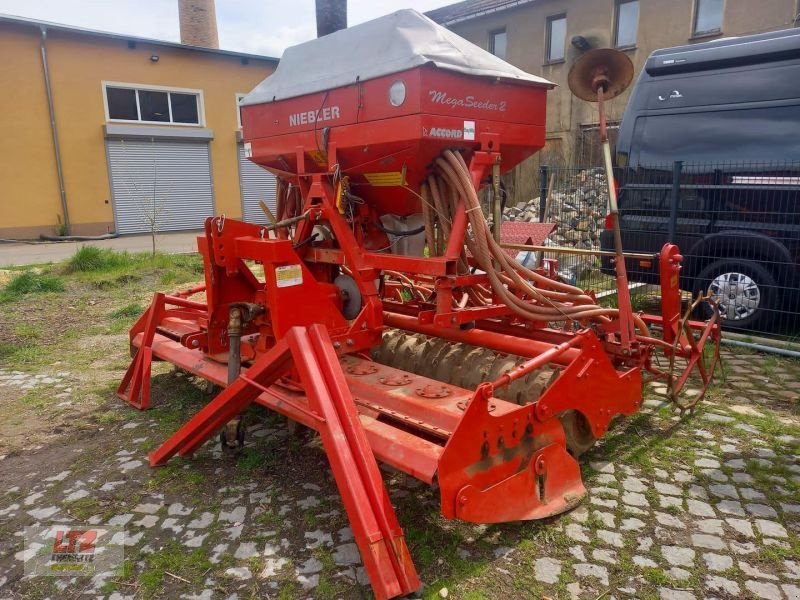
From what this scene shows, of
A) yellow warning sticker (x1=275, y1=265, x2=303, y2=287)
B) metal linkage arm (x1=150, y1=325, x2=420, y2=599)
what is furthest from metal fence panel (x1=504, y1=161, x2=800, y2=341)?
metal linkage arm (x1=150, y1=325, x2=420, y2=599)

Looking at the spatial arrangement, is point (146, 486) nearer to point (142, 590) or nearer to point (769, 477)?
point (142, 590)

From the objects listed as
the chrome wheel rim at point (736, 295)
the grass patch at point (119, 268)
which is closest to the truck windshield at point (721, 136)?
the chrome wheel rim at point (736, 295)

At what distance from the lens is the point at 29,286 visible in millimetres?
8609

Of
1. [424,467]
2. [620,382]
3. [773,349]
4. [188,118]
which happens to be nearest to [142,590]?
[424,467]

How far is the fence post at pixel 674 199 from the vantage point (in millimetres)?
6164

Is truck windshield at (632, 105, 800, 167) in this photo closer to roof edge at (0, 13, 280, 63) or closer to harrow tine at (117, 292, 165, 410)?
harrow tine at (117, 292, 165, 410)

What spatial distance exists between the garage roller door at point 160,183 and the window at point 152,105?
0.70m

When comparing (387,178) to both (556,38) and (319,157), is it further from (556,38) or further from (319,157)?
(556,38)

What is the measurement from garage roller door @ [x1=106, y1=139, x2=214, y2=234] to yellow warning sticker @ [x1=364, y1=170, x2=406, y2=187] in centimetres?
1365

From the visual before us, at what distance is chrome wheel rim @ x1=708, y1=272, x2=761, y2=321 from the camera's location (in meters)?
5.92

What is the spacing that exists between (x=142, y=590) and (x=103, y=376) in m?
3.25

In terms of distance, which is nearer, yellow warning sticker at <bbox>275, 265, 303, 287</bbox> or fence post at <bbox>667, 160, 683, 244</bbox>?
yellow warning sticker at <bbox>275, 265, 303, 287</bbox>

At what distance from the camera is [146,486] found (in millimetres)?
3438

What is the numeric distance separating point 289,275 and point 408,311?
1.25m
